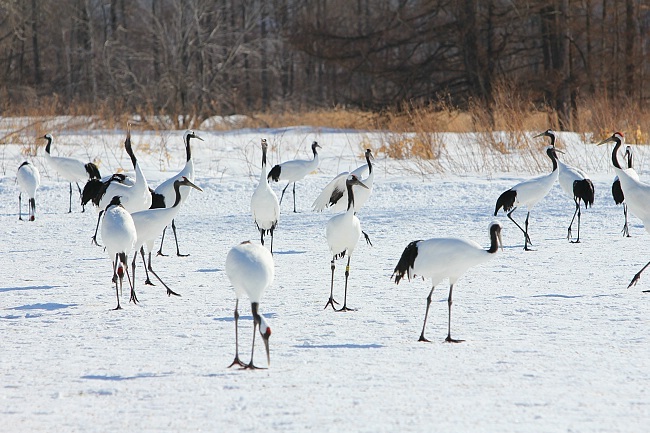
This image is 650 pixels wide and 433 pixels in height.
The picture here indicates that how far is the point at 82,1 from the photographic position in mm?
34062

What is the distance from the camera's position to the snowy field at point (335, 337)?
3955 mm

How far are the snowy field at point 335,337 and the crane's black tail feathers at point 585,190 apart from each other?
1.75 ft

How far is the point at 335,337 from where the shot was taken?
5.55 m

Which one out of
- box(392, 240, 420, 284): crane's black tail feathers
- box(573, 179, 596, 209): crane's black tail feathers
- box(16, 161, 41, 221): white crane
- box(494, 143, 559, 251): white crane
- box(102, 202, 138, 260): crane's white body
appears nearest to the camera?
box(392, 240, 420, 284): crane's black tail feathers

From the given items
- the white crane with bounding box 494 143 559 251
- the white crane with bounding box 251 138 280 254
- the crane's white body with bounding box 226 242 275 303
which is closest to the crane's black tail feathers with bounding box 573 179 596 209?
the white crane with bounding box 494 143 559 251

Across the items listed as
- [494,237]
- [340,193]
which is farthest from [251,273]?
[340,193]

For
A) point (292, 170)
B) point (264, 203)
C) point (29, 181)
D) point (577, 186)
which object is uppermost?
point (292, 170)

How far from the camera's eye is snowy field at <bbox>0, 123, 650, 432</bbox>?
3955 millimetres

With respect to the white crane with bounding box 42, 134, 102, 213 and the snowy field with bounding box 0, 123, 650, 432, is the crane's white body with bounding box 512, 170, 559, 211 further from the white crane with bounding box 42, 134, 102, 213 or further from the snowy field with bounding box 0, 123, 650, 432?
the white crane with bounding box 42, 134, 102, 213

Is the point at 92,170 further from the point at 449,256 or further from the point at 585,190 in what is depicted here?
the point at 449,256

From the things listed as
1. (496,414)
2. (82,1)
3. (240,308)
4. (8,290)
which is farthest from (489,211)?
(82,1)

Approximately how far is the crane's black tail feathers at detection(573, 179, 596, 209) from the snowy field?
534 mm

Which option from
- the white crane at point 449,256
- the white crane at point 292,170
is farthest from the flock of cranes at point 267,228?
the white crane at point 292,170

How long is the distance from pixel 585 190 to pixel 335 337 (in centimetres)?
576
